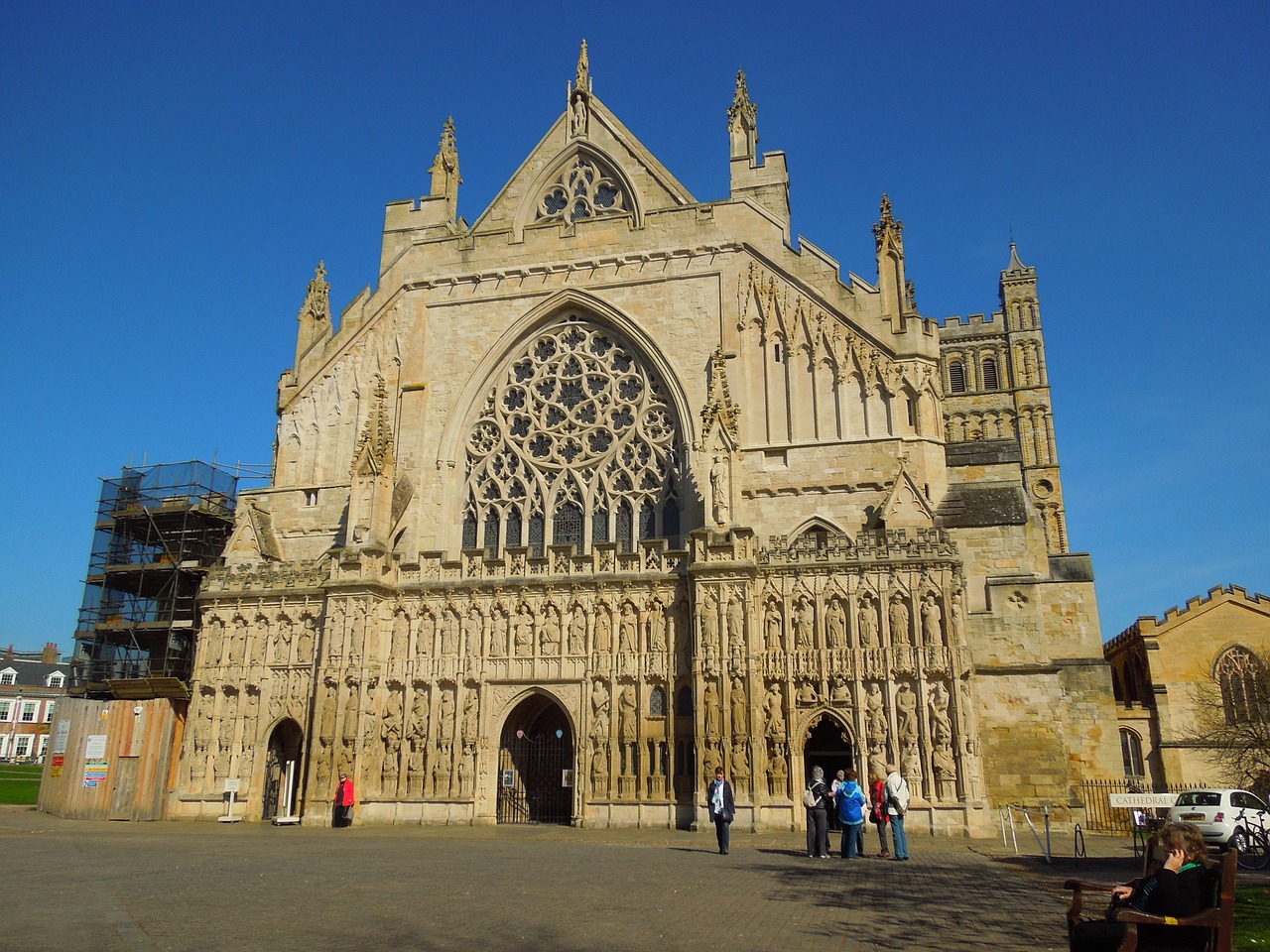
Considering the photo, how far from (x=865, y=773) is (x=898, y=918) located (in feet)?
38.3

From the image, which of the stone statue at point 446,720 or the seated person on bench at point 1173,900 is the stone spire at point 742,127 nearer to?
the stone statue at point 446,720

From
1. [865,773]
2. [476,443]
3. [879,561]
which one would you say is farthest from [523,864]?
[476,443]

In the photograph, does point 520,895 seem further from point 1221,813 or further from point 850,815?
point 1221,813

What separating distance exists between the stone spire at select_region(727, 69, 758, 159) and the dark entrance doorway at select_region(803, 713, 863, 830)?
648 inches

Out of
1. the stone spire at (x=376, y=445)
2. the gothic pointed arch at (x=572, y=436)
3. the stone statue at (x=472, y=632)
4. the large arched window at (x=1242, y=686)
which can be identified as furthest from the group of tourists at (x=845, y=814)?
the large arched window at (x=1242, y=686)

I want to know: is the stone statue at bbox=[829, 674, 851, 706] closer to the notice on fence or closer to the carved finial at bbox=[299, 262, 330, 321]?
the notice on fence

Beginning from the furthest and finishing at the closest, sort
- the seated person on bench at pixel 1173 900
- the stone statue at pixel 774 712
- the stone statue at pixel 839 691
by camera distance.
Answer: the stone statue at pixel 774 712
the stone statue at pixel 839 691
the seated person on bench at pixel 1173 900

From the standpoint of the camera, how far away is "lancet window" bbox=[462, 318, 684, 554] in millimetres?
27062

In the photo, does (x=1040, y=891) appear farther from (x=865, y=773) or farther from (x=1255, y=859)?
(x=865, y=773)

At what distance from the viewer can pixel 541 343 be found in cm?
2953

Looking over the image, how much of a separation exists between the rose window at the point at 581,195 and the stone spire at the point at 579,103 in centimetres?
85

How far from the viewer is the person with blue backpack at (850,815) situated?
1648 centimetres

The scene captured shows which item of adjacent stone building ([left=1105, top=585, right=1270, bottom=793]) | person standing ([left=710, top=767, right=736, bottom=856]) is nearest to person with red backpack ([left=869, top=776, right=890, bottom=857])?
person standing ([left=710, top=767, right=736, bottom=856])

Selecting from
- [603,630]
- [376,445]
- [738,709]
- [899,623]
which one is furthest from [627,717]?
[376,445]
